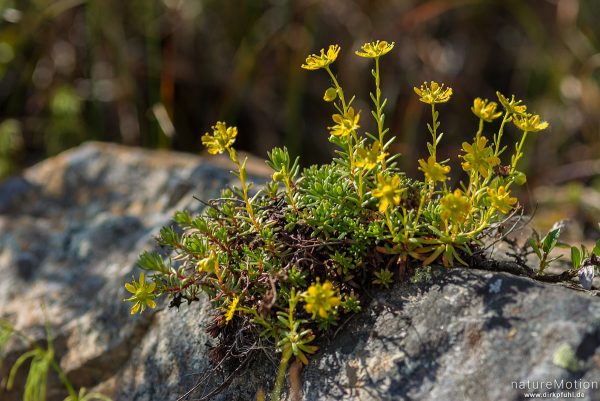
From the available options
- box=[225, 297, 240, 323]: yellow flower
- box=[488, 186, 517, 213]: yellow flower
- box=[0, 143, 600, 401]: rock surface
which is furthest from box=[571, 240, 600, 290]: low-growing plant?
box=[225, 297, 240, 323]: yellow flower

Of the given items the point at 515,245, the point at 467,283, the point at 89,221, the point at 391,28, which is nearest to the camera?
the point at 467,283

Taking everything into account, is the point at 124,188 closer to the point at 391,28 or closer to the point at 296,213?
the point at 296,213

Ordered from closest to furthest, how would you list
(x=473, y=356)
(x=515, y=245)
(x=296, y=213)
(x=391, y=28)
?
(x=473, y=356) < (x=296, y=213) < (x=515, y=245) < (x=391, y=28)

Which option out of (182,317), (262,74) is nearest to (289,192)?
(182,317)

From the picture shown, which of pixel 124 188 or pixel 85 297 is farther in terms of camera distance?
pixel 124 188

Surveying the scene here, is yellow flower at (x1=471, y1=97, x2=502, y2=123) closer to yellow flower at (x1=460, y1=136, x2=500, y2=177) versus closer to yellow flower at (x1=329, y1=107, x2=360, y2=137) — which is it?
yellow flower at (x1=460, y1=136, x2=500, y2=177)

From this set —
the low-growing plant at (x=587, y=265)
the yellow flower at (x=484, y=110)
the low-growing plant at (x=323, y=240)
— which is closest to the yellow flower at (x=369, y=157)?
the low-growing plant at (x=323, y=240)

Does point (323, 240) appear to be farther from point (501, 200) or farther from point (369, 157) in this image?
point (501, 200)

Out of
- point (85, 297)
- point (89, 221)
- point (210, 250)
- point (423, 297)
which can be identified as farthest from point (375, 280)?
point (89, 221)
